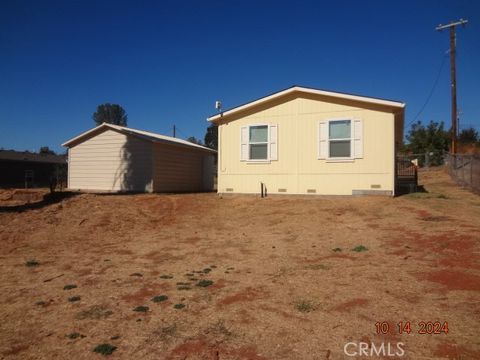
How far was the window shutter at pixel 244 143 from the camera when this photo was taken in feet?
44.5

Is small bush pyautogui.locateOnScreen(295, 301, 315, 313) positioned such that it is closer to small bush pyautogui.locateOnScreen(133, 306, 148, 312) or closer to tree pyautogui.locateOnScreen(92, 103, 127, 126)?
small bush pyautogui.locateOnScreen(133, 306, 148, 312)

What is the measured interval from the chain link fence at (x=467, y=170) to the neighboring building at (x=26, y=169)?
27.3 m

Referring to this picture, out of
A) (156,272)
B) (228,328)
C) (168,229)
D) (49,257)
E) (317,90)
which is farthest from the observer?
(317,90)

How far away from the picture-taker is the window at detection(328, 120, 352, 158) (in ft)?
40.1

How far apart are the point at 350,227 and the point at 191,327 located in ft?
19.3

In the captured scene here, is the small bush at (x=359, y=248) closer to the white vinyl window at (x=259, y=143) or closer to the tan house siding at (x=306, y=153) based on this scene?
the tan house siding at (x=306, y=153)

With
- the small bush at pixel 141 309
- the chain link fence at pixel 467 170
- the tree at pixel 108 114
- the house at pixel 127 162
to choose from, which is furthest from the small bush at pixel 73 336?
the tree at pixel 108 114

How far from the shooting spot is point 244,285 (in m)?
4.82

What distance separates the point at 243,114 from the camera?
1375cm

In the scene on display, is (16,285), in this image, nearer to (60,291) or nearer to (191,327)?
(60,291)

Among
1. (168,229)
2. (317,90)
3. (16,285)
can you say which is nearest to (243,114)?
(317,90)

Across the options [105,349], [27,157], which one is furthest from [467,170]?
[27,157]

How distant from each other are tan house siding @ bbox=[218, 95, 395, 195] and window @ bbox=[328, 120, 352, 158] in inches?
9.8

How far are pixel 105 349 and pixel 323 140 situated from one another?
1063 cm
